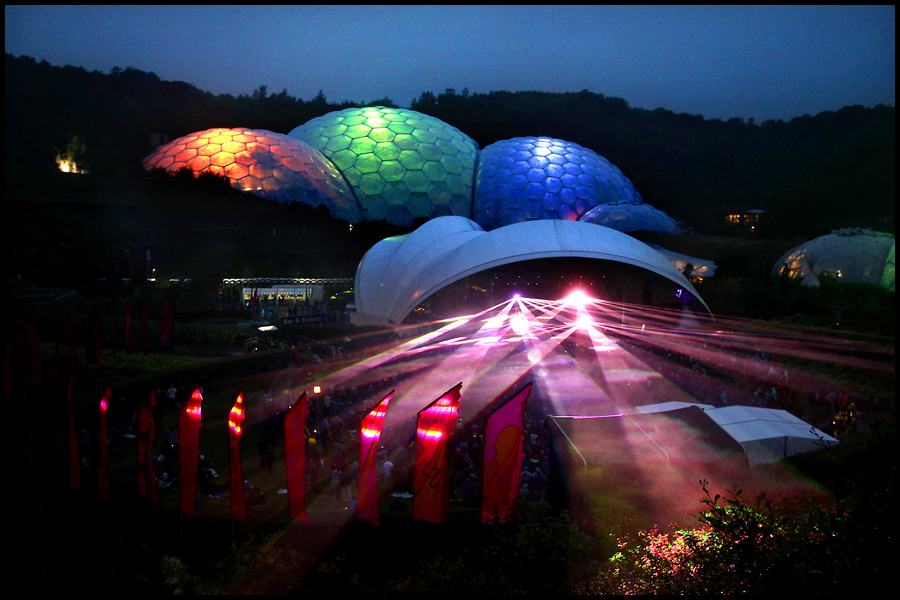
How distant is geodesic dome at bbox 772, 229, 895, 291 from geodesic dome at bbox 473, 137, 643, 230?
37.3ft

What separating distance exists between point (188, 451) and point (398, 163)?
2614cm

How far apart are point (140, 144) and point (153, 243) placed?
472 inches

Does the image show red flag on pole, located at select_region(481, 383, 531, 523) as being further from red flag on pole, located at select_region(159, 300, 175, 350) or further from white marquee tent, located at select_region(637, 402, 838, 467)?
red flag on pole, located at select_region(159, 300, 175, 350)

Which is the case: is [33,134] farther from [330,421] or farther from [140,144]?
[330,421]

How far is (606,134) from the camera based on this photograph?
55062mm

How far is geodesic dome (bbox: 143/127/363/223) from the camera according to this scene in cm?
2620

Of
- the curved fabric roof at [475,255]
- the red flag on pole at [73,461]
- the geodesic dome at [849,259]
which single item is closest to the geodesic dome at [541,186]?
the geodesic dome at [849,259]

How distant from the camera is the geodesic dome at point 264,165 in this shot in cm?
2620

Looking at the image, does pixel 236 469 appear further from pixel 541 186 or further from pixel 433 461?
pixel 541 186

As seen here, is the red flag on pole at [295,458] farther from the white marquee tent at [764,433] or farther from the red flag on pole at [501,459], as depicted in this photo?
the white marquee tent at [764,433]

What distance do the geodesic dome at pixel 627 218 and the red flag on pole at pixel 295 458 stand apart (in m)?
24.4

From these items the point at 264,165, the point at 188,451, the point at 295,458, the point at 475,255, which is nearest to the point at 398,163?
the point at 264,165

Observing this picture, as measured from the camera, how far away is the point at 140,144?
99.8 feet

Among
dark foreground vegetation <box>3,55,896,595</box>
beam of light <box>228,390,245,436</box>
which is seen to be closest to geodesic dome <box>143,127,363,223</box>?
dark foreground vegetation <box>3,55,896,595</box>
